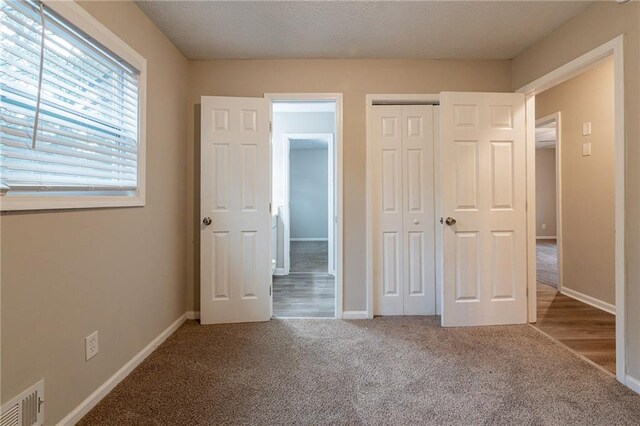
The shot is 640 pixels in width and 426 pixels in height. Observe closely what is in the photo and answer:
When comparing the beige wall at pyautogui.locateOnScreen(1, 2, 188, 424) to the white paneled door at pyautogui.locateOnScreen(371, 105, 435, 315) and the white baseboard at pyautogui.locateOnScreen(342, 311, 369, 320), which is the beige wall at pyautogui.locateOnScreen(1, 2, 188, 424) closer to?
the white baseboard at pyautogui.locateOnScreen(342, 311, 369, 320)

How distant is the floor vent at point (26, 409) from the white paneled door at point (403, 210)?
226cm

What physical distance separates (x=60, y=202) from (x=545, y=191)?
371 inches

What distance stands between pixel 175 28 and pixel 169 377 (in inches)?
94.5

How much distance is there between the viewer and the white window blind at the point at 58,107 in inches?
45.3

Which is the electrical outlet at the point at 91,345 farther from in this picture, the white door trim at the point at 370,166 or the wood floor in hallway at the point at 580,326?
the wood floor in hallway at the point at 580,326

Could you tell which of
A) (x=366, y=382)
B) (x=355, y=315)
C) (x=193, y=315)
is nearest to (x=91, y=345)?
(x=193, y=315)

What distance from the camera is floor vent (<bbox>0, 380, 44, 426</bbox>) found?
3.67 ft

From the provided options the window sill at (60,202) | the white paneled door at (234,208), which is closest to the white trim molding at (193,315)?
the white paneled door at (234,208)

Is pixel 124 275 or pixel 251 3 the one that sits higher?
pixel 251 3

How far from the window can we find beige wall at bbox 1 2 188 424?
0.10m

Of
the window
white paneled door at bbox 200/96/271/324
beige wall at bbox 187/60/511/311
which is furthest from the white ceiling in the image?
the window

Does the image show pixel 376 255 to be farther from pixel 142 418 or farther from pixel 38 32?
pixel 38 32

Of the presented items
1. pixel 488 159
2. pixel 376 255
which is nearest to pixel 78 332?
pixel 376 255

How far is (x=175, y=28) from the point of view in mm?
2178
